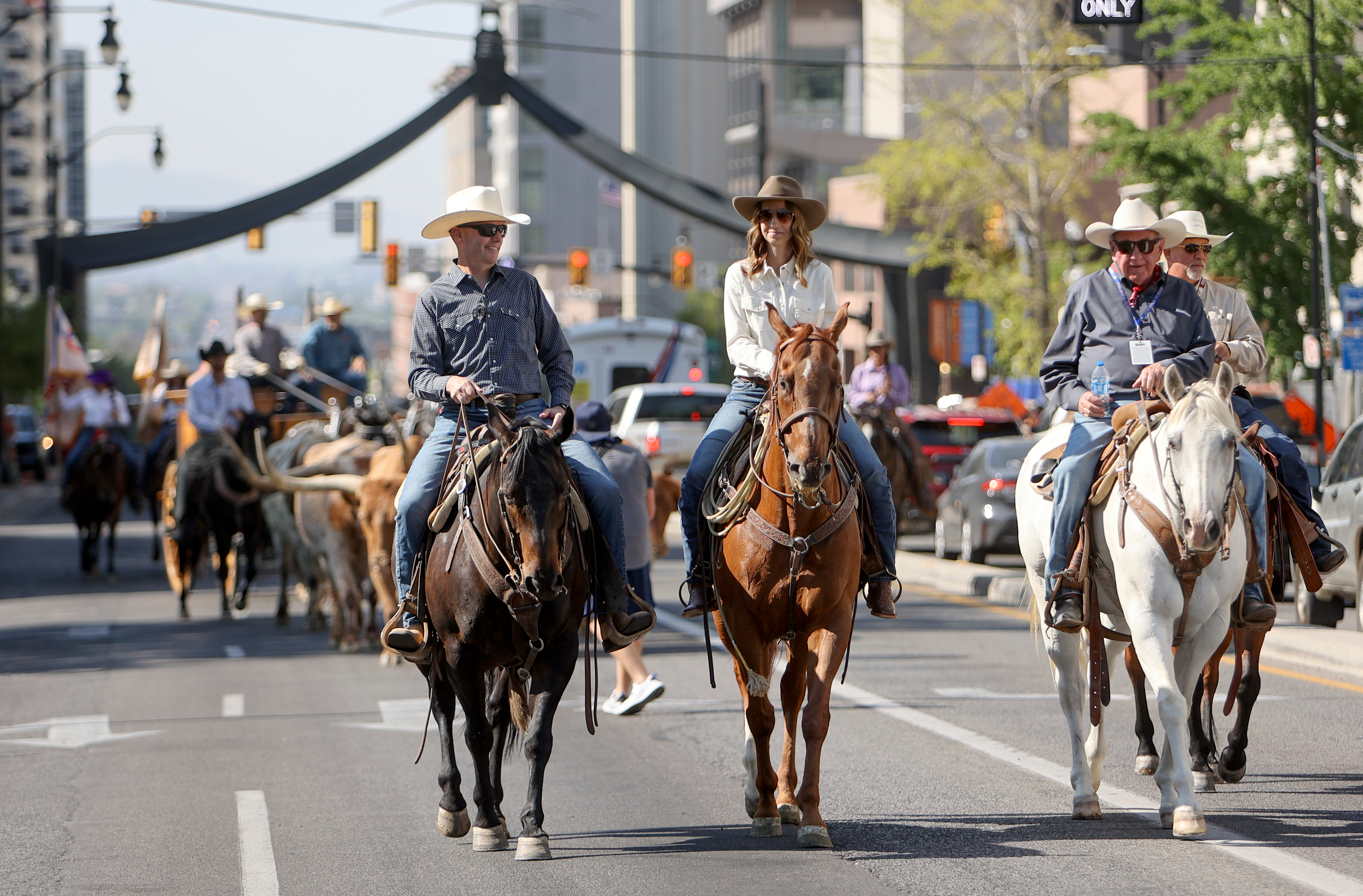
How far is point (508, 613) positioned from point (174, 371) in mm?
19205

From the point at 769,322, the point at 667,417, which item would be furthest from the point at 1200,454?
the point at 667,417

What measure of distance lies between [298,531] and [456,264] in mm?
9521

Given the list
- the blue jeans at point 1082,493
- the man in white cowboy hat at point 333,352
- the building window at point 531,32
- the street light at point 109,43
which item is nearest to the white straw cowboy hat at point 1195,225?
the blue jeans at point 1082,493

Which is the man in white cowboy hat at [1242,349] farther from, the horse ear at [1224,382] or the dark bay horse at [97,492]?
the dark bay horse at [97,492]

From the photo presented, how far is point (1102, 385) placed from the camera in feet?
28.6

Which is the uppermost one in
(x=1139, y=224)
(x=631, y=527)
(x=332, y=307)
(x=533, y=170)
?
(x=533, y=170)

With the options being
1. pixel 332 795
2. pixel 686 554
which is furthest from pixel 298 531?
pixel 686 554

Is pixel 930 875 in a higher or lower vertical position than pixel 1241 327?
lower

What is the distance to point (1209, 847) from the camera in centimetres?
772

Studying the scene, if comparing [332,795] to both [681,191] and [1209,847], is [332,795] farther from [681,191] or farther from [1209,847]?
[681,191]

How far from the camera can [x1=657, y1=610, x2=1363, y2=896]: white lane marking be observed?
716 cm

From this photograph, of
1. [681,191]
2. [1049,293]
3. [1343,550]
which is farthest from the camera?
[681,191]

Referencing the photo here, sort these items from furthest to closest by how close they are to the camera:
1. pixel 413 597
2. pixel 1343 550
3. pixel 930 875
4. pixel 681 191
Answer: pixel 681 191, pixel 1343 550, pixel 413 597, pixel 930 875

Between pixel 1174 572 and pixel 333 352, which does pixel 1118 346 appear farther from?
pixel 333 352
